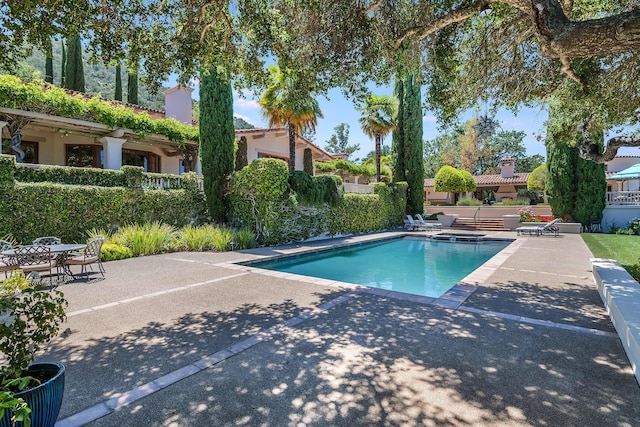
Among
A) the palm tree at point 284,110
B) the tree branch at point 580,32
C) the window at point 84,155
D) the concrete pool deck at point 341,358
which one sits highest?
the palm tree at point 284,110

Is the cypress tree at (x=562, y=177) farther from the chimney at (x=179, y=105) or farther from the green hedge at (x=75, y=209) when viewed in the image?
the chimney at (x=179, y=105)

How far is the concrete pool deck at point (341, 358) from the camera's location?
9.75ft

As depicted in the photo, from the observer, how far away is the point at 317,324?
516cm

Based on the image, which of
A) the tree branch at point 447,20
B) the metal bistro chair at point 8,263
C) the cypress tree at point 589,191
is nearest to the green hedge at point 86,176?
the metal bistro chair at point 8,263

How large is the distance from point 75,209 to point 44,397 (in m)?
12.1

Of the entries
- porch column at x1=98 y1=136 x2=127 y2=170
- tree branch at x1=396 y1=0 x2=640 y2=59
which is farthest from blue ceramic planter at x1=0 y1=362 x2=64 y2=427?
porch column at x1=98 y1=136 x2=127 y2=170

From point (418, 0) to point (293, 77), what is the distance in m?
3.71

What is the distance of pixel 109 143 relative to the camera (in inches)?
661

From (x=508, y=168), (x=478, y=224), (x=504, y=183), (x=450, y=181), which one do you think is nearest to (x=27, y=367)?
(x=478, y=224)

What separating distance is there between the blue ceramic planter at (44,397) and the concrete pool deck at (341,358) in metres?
0.54

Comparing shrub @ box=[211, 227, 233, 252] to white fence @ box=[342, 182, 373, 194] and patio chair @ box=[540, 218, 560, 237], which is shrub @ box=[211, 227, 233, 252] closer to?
white fence @ box=[342, 182, 373, 194]

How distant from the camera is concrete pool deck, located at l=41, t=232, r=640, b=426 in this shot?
2973 millimetres

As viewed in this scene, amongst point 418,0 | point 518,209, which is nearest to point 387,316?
point 418,0

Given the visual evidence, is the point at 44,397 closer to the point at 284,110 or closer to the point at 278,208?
the point at 278,208
